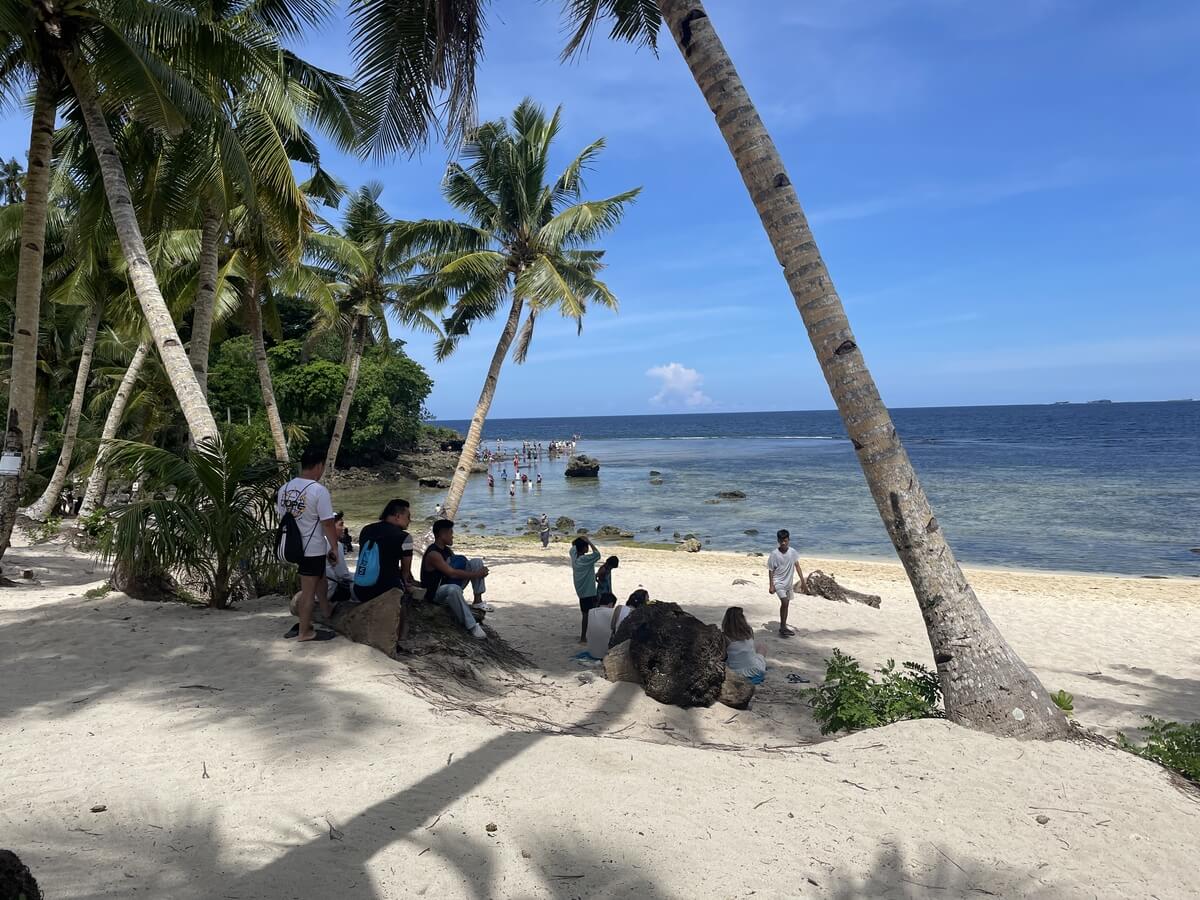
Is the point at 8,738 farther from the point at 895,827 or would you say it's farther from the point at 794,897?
the point at 895,827

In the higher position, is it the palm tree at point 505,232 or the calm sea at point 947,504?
the palm tree at point 505,232

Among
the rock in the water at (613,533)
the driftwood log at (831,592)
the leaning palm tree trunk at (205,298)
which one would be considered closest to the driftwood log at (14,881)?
the leaning palm tree trunk at (205,298)

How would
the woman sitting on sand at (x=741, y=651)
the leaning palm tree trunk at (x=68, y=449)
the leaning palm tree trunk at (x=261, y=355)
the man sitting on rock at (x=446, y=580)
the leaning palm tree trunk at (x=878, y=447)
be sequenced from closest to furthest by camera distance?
the leaning palm tree trunk at (x=878, y=447) → the man sitting on rock at (x=446, y=580) → the woman sitting on sand at (x=741, y=651) → the leaning palm tree trunk at (x=261, y=355) → the leaning palm tree trunk at (x=68, y=449)

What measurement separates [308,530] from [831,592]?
9399mm

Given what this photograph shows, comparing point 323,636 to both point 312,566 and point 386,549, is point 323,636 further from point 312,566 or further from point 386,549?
point 386,549

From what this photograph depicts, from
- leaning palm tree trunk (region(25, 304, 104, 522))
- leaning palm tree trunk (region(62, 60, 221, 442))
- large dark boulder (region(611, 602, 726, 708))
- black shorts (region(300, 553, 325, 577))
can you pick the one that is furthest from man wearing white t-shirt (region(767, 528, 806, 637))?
leaning palm tree trunk (region(25, 304, 104, 522))

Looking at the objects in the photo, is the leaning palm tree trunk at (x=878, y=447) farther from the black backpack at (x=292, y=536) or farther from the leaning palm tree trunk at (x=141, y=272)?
the leaning palm tree trunk at (x=141, y=272)

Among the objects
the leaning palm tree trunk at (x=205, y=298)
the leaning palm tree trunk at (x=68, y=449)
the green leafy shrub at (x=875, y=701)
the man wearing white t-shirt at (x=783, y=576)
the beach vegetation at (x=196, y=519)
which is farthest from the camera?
the leaning palm tree trunk at (x=68, y=449)

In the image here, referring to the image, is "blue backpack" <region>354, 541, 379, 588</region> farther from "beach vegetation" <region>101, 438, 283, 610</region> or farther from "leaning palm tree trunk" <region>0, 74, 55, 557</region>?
"leaning palm tree trunk" <region>0, 74, 55, 557</region>

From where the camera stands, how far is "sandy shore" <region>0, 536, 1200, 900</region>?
3.09m

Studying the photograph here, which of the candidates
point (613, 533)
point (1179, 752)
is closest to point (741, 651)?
point (1179, 752)

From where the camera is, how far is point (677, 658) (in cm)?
662

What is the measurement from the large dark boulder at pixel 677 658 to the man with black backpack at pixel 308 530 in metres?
2.78

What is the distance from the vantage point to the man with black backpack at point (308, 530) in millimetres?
5953
